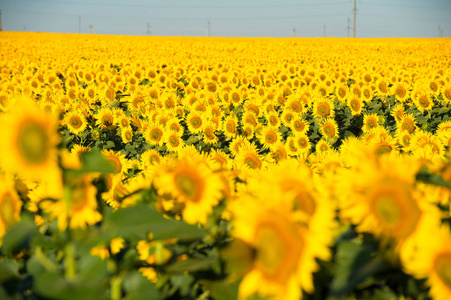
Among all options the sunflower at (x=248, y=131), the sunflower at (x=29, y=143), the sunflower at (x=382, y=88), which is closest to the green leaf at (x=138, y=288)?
the sunflower at (x=29, y=143)

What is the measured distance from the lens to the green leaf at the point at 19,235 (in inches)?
45.5

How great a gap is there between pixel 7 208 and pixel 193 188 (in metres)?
0.75

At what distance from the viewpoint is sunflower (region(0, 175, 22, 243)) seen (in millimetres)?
1507

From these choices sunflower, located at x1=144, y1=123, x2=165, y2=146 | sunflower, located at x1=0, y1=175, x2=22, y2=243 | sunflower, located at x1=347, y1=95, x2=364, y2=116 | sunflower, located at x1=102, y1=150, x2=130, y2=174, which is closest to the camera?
sunflower, located at x1=0, y1=175, x2=22, y2=243

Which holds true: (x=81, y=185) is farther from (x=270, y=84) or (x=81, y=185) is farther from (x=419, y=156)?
(x=270, y=84)

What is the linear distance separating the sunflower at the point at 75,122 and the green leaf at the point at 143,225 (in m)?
6.28

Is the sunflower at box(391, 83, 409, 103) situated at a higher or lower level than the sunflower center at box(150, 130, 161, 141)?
higher

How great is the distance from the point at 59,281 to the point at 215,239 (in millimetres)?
526

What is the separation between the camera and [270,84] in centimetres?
1176

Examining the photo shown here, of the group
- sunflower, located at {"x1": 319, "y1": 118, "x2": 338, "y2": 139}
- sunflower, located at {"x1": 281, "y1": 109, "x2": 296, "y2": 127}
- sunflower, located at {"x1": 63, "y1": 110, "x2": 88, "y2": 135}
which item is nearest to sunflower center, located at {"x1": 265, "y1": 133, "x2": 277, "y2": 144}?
sunflower, located at {"x1": 281, "y1": 109, "x2": 296, "y2": 127}

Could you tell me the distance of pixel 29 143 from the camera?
1.12 meters

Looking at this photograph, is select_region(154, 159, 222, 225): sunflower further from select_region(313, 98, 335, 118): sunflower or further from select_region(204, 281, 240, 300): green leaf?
select_region(313, 98, 335, 118): sunflower

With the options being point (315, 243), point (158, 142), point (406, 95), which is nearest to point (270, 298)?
point (315, 243)

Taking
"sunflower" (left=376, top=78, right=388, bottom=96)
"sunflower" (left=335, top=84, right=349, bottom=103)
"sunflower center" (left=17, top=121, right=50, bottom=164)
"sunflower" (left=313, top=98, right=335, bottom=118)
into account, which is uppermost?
"sunflower" (left=376, top=78, right=388, bottom=96)
